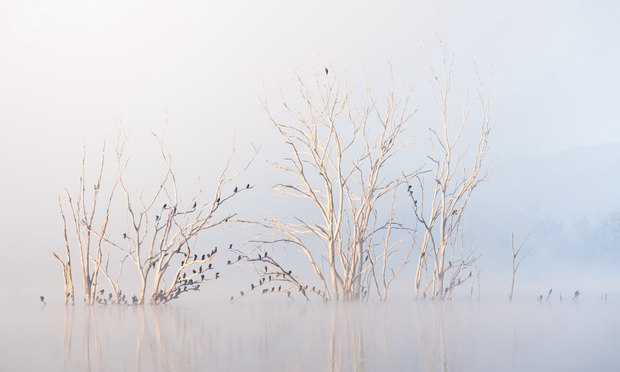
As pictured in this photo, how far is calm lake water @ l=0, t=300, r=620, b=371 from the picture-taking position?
2.62m

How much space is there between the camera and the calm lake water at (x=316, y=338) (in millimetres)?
2615

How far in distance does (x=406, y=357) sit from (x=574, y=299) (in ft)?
13.4

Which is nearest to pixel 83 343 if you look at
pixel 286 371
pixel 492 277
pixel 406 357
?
pixel 286 371

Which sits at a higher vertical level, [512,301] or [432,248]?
[432,248]

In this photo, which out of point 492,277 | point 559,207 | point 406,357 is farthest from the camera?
point 559,207

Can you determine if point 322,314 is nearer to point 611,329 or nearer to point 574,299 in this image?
Result: point 611,329

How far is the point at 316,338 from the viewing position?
3.35 m

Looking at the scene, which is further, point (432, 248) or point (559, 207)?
point (559, 207)

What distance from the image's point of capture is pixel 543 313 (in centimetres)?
482

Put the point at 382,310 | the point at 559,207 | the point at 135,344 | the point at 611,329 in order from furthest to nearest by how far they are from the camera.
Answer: the point at 559,207 < the point at 382,310 < the point at 611,329 < the point at 135,344

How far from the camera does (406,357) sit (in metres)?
2.73

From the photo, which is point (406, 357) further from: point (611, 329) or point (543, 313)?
point (543, 313)

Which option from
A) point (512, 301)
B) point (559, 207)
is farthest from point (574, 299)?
point (559, 207)

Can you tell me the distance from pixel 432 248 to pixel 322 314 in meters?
1.54
